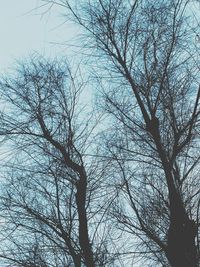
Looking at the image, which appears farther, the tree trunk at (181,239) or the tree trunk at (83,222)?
the tree trunk at (83,222)

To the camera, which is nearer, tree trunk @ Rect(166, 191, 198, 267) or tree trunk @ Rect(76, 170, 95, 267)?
tree trunk @ Rect(166, 191, 198, 267)

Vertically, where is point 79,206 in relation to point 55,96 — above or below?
below

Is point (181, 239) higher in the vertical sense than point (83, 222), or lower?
lower

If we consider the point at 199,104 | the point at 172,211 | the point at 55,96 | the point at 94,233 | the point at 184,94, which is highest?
the point at 55,96

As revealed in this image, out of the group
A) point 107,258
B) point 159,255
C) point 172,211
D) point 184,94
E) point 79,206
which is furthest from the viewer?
point 159,255

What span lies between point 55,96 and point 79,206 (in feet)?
7.16

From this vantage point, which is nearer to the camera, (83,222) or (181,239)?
(181,239)

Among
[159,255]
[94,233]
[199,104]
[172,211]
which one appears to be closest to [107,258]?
[94,233]

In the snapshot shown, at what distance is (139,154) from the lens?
6.86 m

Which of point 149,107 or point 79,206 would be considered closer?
Answer: point 149,107

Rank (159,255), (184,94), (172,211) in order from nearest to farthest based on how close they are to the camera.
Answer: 1. (172,211)
2. (184,94)
3. (159,255)

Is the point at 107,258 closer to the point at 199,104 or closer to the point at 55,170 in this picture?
the point at 55,170

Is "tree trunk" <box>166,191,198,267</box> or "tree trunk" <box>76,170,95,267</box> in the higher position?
"tree trunk" <box>76,170,95,267</box>

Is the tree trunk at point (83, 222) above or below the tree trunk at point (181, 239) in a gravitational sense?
above
